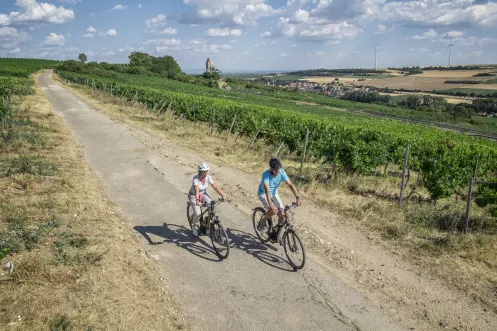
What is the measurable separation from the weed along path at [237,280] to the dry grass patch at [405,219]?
2.24 meters

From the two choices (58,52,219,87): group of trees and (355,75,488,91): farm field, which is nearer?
(58,52,219,87): group of trees

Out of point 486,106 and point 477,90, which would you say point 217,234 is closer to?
point 486,106

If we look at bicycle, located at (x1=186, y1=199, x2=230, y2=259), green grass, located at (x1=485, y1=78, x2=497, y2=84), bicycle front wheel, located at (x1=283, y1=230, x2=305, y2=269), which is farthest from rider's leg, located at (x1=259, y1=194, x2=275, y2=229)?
green grass, located at (x1=485, y1=78, x2=497, y2=84)

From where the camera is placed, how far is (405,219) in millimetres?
9562

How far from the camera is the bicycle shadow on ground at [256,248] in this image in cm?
707

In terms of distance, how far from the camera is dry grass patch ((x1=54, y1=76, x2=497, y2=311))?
7.16m

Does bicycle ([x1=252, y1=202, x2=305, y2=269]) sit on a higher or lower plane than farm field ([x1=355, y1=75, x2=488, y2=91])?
lower

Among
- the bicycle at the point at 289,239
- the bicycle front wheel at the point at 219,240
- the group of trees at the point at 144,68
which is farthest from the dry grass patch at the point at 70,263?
the group of trees at the point at 144,68

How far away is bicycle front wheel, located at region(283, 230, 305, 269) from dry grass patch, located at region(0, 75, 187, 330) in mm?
2371

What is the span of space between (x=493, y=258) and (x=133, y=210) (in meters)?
8.37

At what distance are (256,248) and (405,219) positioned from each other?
4369 mm

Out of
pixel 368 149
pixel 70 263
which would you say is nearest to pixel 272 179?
pixel 70 263

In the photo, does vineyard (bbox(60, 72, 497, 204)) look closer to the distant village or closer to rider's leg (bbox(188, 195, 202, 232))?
rider's leg (bbox(188, 195, 202, 232))

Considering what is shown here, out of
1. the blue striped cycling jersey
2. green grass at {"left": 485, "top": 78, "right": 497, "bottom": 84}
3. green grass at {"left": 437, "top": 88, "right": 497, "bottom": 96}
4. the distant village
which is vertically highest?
green grass at {"left": 485, "top": 78, "right": 497, "bottom": 84}
